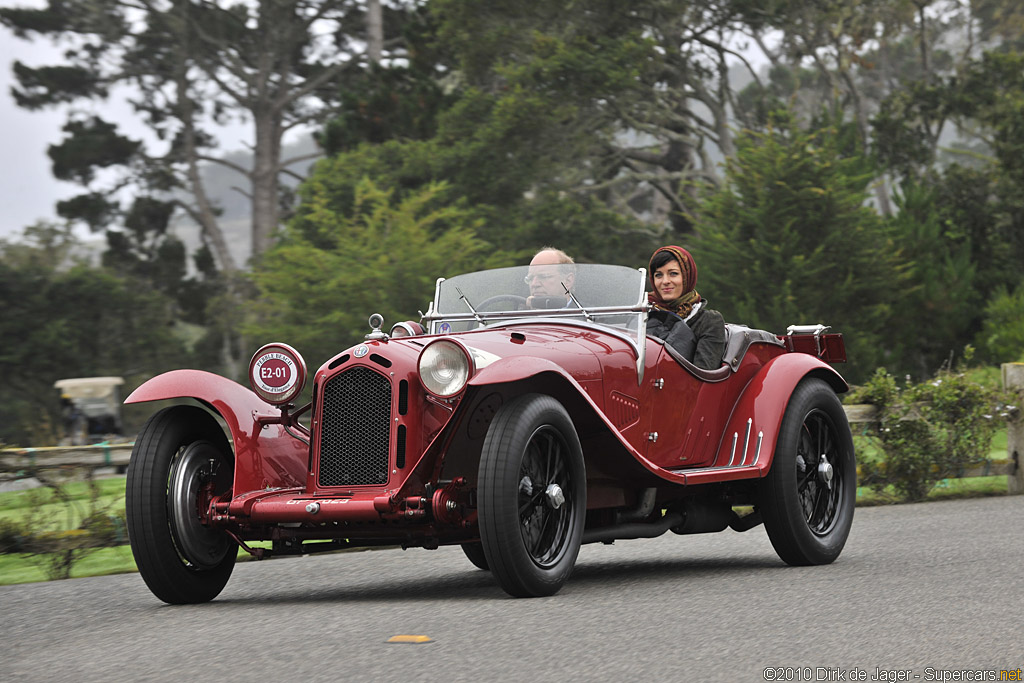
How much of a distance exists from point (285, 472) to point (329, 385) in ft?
1.77

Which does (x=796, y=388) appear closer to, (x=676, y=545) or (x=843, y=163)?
(x=676, y=545)

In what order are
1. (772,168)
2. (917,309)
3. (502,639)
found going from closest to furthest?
1. (502,639)
2. (772,168)
3. (917,309)

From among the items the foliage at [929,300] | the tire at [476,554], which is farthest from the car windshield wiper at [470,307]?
the foliage at [929,300]

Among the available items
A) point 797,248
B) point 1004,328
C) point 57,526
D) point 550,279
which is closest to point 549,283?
point 550,279

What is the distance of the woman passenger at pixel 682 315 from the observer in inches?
284

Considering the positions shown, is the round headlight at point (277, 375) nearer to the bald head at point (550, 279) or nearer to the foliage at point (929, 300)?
the bald head at point (550, 279)

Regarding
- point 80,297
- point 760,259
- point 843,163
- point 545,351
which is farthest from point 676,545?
point 80,297

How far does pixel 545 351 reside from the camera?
20.2ft

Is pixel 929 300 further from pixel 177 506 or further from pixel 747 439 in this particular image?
pixel 177 506

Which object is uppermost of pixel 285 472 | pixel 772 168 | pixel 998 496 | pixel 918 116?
pixel 918 116

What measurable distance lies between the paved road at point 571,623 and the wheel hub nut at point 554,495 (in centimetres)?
42

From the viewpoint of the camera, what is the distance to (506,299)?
23.6 ft

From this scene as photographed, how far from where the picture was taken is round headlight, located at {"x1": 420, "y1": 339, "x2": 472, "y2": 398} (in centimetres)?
559

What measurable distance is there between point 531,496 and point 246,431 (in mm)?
1460
